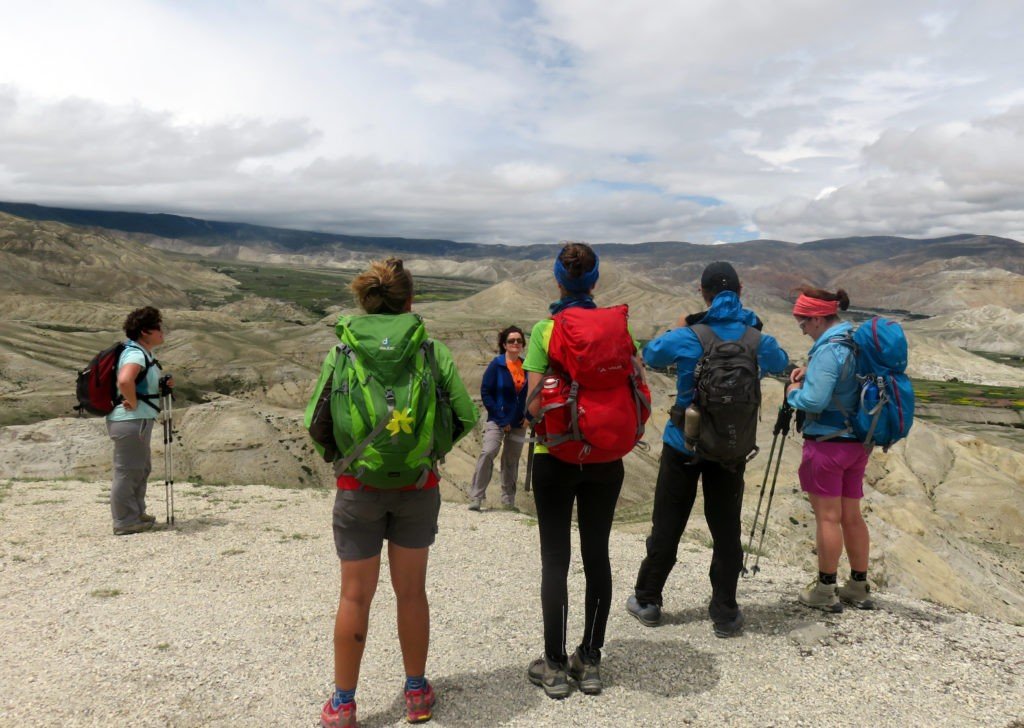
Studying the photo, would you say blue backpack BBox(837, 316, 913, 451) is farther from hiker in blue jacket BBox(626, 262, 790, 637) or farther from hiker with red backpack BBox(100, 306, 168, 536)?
hiker with red backpack BBox(100, 306, 168, 536)

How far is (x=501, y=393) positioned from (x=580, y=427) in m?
5.28

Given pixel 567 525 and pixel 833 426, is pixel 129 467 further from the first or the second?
pixel 833 426

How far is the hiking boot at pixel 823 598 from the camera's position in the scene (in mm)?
5461

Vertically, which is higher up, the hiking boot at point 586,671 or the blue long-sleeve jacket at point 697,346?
the blue long-sleeve jacket at point 697,346

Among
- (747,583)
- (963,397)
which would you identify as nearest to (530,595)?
(747,583)

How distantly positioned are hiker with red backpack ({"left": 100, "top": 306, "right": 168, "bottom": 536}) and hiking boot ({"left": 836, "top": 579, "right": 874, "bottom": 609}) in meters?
7.65

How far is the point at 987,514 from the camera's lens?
30.2 metres

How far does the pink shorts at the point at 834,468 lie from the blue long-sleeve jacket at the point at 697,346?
3.40 ft

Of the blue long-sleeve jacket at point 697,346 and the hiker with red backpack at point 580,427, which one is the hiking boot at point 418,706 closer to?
the hiker with red backpack at point 580,427

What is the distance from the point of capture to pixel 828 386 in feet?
16.0

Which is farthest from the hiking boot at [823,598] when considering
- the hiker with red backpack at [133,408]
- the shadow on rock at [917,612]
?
the hiker with red backpack at [133,408]

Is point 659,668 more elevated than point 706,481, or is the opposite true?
point 706,481

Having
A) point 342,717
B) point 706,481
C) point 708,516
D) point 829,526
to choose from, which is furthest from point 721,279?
point 342,717

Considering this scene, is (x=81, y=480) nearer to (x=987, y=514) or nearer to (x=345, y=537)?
(x=345, y=537)
